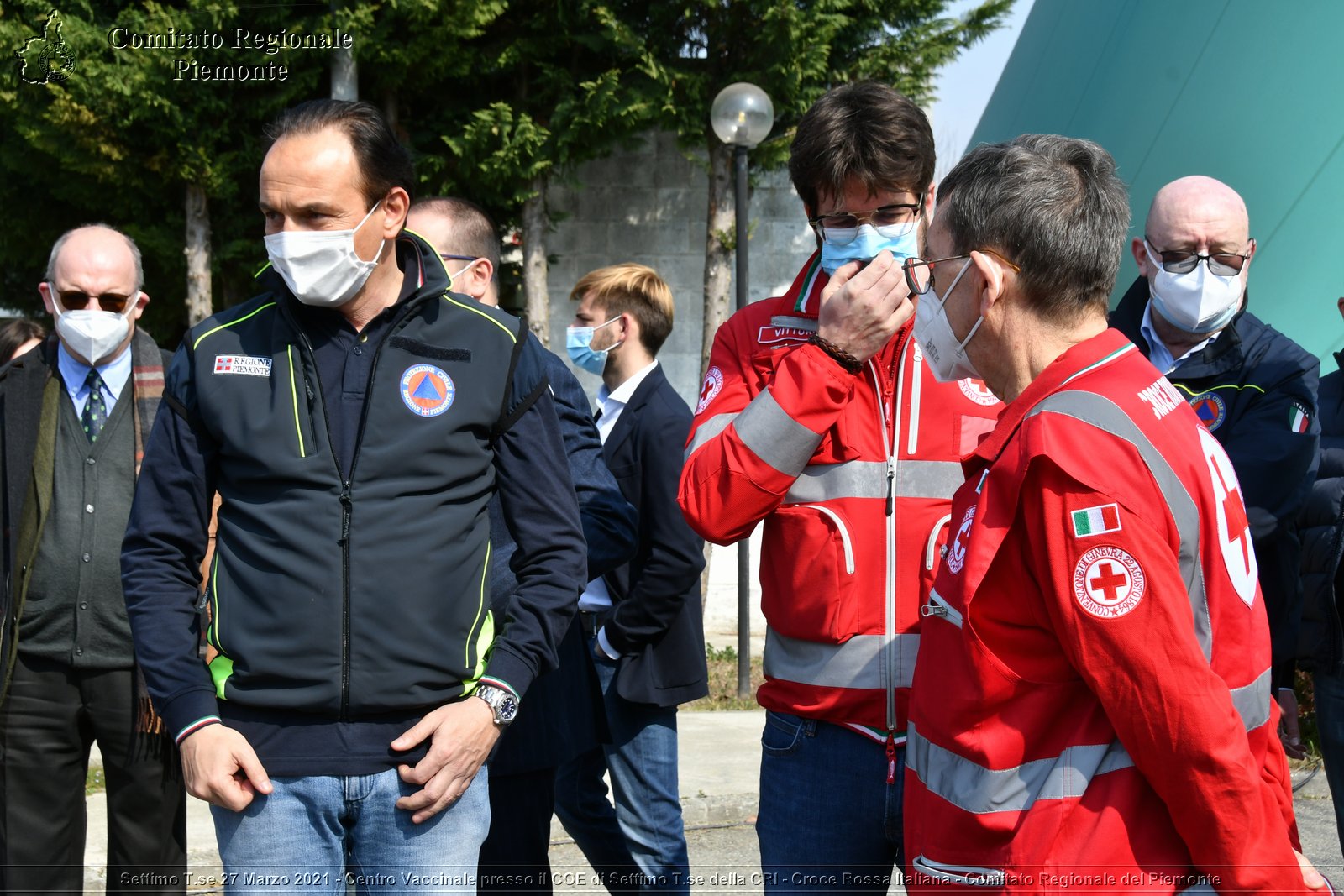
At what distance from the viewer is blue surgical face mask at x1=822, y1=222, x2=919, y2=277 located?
261cm

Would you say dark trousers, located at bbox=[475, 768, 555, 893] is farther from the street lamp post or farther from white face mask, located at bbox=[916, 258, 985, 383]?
the street lamp post

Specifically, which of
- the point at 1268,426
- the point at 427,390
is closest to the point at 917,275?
the point at 427,390

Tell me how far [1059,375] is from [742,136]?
6.90m

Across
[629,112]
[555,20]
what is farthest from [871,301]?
[555,20]

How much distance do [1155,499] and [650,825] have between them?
2719mm

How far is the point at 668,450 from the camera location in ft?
13.5

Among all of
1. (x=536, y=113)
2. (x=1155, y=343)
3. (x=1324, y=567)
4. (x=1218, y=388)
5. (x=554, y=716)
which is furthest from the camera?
(x=536, y=113)

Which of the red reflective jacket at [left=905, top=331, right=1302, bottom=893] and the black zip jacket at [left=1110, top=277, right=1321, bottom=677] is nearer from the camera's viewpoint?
the red reflective jacket at [left=905, top=331, right=1302, bottom=893]

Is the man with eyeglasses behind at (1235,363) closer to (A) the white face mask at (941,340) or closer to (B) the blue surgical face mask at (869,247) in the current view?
(B) the blue surgical face mask at (869,247)

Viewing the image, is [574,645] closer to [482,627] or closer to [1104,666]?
[482,627]

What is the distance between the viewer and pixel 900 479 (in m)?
2.53

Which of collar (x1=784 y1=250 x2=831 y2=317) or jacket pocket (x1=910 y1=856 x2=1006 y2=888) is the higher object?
collar (x1=784 y1=250 x2=831 y2=317)

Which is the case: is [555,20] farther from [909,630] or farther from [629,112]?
[909,630]

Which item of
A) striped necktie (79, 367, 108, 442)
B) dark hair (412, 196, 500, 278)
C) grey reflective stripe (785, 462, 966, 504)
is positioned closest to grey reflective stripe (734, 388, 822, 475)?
grey reflective stripe (785, 462, 966, 504)
